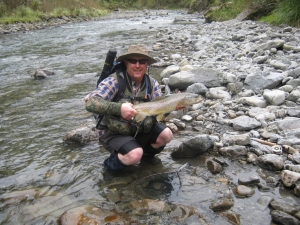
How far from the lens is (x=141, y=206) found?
3.47m

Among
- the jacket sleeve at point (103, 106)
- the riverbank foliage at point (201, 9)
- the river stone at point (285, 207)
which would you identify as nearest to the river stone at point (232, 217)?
the river stone at point (285, 207)

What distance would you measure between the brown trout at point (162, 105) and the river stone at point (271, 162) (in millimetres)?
1214

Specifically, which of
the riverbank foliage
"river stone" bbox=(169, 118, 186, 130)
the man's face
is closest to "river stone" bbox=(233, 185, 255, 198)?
the man's face

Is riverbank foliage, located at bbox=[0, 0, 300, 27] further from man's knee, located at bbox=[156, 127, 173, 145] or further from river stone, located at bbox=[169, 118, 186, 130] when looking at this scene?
man's knee, located at bbox=[156, 127, 173, 145]

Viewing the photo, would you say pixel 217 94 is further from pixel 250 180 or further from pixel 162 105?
pixel 250 180

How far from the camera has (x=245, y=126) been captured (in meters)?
5.08

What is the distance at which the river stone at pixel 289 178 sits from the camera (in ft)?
11.6

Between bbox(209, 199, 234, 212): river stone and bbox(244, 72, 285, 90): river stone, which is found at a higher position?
bbox(244, 72, 285, 90): river stone

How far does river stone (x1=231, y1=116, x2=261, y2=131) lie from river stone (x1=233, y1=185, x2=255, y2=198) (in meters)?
1.63

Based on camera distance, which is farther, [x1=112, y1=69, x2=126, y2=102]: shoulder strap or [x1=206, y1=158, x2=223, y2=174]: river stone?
[x1=206, y1=158, x2=223, y2=174]: river stone

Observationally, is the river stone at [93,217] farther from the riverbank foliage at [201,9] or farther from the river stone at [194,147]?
the riverbank foliage at [201,9]

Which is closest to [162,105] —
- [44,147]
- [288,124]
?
[288,124]

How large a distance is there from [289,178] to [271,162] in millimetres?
403

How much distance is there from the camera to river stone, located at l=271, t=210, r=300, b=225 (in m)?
2.95
